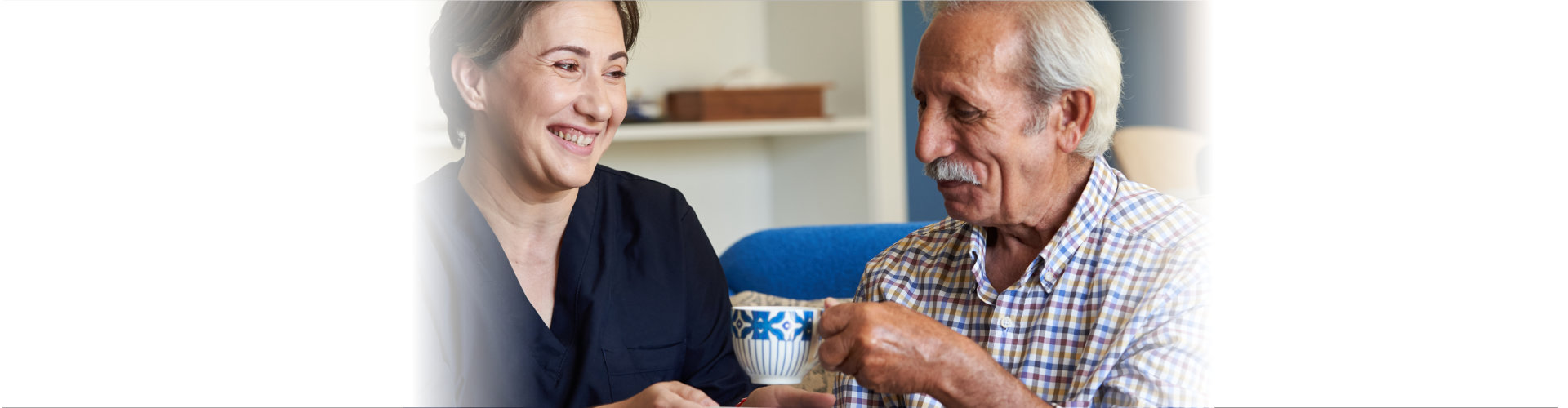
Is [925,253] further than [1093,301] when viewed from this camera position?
Yes

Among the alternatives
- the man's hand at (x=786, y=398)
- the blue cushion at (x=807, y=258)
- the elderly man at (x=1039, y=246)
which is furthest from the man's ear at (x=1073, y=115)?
the blue cushion at (x=807, y=258)

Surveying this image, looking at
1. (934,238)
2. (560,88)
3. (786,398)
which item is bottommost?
(786,398)

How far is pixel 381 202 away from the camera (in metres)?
0.65

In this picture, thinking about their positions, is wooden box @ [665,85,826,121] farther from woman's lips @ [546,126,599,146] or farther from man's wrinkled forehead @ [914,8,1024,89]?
man's wrinkled forehead @ [914,8,1024,89]

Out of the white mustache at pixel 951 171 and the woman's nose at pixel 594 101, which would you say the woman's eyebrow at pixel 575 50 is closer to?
the woman's nose at pixel 594 101

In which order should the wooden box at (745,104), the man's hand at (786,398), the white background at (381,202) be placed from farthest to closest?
the wooden box at (745,104) → the man's hand at (786,398) → the white background at (381,202)

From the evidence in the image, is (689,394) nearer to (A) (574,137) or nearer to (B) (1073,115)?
(A) (574,137)

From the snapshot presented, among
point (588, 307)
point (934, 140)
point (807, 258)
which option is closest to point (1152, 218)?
point (934, 140)

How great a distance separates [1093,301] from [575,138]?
0.32m

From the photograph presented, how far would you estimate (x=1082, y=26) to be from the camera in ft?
2.23

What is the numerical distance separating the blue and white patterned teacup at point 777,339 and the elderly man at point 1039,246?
0.17ft

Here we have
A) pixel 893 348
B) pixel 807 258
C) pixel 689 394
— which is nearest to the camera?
pixel 893 348

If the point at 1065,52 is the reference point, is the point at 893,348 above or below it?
below

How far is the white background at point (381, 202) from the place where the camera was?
58 centimetres
